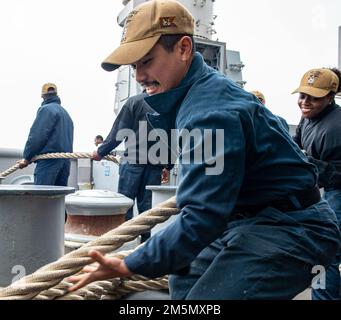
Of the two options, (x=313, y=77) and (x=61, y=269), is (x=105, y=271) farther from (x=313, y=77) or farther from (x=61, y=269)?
(x=313, y=77)

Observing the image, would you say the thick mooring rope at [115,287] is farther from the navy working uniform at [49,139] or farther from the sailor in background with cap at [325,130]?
the navy working uniform at [49,139]

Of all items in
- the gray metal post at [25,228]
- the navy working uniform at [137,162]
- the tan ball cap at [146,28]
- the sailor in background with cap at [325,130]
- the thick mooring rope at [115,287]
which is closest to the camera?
the tan ball cap at [146,28]

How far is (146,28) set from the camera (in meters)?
1.38

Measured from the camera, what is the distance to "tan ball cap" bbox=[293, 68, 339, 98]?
3.00 meters

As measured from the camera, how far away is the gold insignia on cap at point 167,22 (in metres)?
1.39

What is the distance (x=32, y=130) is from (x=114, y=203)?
2.67 metres

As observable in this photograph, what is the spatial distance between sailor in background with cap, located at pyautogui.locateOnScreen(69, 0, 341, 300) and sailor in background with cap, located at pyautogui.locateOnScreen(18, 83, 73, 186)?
374cm

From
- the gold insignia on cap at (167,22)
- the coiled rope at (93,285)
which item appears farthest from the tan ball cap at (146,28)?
the coiled rope at (93,285)

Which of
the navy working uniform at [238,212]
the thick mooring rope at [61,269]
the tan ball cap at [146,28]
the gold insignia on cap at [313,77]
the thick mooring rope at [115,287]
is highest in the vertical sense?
the gold insignia on cap at [313,77]

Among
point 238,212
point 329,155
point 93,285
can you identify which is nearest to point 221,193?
point 238,212

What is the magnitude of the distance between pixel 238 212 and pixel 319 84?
73.7 inches

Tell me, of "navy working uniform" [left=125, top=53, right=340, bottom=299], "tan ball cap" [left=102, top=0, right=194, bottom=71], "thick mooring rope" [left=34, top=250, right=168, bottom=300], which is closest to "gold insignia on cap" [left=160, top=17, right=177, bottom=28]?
"tan ball cap" [left=102, top=0, right=194, bottom=71]

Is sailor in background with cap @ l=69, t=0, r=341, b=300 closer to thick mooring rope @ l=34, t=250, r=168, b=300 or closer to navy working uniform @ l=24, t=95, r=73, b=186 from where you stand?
thick mooring rope @ l=34, t=250, r=168, b=300

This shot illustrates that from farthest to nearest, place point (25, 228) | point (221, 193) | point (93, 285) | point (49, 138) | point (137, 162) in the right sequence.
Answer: point (49, 138) < point (137, 162) < point (25, 228) < point (93, 285) < point (221, 193)
